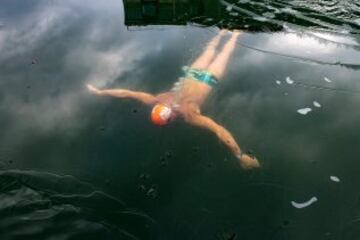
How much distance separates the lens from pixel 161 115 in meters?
7.64

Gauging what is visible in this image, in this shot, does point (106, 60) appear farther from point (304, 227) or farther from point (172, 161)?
point (304, 227)

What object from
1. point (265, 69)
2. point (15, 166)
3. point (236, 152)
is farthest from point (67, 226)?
point (265, 69)

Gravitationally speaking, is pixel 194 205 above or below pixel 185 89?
below

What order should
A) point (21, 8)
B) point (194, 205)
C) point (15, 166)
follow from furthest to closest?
point (21, 8)
point (15, 166)
point (194, 205)

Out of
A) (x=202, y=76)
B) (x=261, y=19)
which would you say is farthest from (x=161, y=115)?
(x=261, y=19)

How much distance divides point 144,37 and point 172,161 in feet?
15.9

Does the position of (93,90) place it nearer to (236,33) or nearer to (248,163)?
(248,163)

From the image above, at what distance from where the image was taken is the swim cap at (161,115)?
7.65 m

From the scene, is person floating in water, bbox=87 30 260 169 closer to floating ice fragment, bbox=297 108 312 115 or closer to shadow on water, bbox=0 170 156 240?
floating ice fragment, bbox=297 108 312 115

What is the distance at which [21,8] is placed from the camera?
1225cm

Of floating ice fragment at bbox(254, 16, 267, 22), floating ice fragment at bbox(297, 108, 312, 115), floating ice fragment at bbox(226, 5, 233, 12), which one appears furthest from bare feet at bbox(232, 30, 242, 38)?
floating ice fragment at bbox(297, 108, 312, 115)

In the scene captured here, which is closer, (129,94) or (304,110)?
(304,110)

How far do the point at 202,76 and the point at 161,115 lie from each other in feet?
5.53

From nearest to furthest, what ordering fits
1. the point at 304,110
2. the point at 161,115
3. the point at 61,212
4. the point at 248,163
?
the point at 61,212 → the point at 248,163 → the point at 161,115 → the point at 304,110
